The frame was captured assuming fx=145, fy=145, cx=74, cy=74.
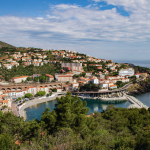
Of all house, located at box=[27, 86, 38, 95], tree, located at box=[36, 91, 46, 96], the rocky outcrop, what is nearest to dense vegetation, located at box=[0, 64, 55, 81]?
house, located at box=[27, 86, 38, 95]

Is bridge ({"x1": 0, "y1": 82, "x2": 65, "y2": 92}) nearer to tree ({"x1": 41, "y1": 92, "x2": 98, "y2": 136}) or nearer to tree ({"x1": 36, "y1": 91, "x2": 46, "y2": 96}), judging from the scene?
tree ({"x1": 36, "y1": 91, "x2": 46, "y2": 96})

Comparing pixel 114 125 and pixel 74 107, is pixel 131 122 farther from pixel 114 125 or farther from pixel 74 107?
pixel 74 107

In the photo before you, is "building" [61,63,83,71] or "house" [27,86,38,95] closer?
"house" [27,86,38,95]

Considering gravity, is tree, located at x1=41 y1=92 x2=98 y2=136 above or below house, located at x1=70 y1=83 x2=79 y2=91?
above

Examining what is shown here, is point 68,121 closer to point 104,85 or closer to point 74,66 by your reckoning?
point 104,85

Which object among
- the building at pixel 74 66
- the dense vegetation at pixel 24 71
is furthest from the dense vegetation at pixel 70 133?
the building at pixel 74 66

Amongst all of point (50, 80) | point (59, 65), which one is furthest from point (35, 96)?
point (59, 65)

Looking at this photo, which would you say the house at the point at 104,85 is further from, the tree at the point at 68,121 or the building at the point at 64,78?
the tree at the point at 68,121

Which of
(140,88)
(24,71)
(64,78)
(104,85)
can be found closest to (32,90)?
(64,78)
